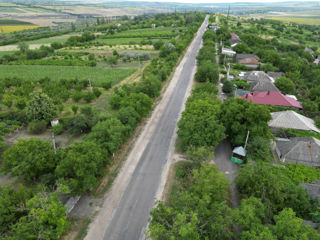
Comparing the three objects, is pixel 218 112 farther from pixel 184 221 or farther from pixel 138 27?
pixel 138 27

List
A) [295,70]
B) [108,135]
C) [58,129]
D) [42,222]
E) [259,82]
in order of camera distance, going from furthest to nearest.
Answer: [295,70], [259,82], [58,129], [108,135], [42,222]

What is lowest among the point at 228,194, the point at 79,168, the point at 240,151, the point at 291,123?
the point at 228,194

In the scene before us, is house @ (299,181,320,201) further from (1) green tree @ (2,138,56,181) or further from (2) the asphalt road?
(1) green tree @ (2,138,56,181)

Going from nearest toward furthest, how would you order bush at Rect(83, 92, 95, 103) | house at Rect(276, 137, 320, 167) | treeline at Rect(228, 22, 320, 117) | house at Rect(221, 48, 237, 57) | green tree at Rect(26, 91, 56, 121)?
house at Rect(276, 137, 320, 167), green tree at Rect(26, 91, 56, 121), bush at Rect(83, 92, 95, 103), treeline at Rect(228, 22, 320, 117), house at Rect(221, 48, 237, 57)

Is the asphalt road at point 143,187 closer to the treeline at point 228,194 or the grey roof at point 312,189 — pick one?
the treeline at point 228,194

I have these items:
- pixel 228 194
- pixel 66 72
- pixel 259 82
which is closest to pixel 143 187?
pixel 228 194

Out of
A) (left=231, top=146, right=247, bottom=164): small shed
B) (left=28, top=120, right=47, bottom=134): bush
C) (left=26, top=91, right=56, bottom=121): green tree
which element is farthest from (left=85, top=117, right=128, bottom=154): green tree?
(left=231, top=146, right=247, bottom=164): small shed

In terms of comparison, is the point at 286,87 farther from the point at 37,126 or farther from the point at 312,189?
the point at 37,126
